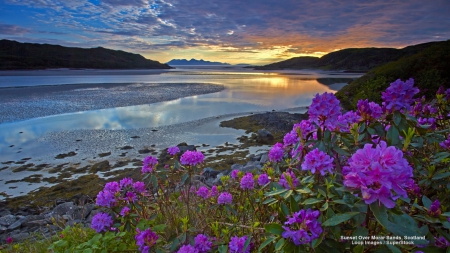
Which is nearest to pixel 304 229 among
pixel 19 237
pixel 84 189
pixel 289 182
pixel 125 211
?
pixel 289 182

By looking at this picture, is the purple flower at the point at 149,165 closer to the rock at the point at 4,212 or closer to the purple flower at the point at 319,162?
the purple flower at the point at 319,162

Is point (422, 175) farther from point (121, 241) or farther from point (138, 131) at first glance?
point (138, 131)

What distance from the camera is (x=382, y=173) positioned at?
1.04 meters

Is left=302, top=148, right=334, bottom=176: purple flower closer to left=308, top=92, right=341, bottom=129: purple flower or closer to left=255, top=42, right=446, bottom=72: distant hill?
left=308, top=92, right=341, bottom=129: purple flower

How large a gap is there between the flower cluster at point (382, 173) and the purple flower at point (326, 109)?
0.60 metres

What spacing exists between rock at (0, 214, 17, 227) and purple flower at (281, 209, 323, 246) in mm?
6466

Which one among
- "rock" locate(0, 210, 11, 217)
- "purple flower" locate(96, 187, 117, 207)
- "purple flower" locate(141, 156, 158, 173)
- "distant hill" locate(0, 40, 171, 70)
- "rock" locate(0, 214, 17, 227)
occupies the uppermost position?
"distant hill" locate(0, 40, 171, 70)

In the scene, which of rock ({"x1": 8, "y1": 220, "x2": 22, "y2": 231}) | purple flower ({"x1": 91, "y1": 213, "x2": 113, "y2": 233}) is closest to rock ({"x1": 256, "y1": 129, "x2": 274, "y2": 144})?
rock ({"x1": 8, "y1": 220, "x2": 22, "y2": 231})

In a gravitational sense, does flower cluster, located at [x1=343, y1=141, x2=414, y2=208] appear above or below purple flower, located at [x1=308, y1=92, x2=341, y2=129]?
below

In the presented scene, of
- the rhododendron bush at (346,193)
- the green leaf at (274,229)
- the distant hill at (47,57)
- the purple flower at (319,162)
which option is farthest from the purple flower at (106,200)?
the distant hill at (47,57)

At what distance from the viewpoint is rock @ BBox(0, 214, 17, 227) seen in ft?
18.0

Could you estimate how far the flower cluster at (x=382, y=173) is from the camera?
103 cm

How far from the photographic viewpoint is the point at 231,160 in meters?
9.04

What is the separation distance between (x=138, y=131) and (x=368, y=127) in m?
11.7
